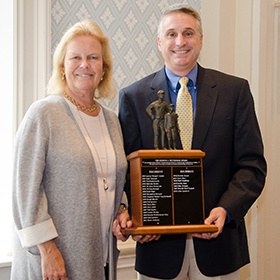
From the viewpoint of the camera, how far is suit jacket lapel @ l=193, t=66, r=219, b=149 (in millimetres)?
2418

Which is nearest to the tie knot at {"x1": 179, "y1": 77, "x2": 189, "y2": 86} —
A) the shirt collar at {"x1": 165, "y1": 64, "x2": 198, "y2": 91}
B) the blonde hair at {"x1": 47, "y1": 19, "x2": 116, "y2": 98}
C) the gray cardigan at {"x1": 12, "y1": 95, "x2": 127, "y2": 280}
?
the shirt collar at {"x1": 165, "y1": 64, "x2": 198, "y2": 91}

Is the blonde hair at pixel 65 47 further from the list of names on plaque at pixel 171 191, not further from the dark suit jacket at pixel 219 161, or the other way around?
the list of names on plaque at pixel 171 191

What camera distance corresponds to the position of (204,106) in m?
2.45

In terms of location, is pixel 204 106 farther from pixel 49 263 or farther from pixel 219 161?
pixel 49 263

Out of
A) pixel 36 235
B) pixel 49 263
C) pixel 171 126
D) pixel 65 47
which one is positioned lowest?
pixel 49 263

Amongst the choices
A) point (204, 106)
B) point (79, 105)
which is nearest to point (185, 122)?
point (204, 106)

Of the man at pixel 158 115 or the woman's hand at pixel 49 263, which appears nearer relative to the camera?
the woman's hand at pixel 49 263

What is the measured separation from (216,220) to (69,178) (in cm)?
64

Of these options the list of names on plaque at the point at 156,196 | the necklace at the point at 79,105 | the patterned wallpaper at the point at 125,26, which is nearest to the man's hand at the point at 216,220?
the list of names on plaque at the point at 156,196

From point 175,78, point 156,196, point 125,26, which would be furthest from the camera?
point 125,26

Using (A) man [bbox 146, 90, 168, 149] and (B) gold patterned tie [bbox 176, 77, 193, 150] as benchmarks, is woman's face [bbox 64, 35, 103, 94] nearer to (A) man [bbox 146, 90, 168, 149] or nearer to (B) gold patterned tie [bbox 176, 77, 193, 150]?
(A) man [bbox 146, 90, 168, 149]

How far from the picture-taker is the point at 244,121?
2451 mm

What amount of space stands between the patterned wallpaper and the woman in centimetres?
89

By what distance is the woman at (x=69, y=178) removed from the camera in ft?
6.82
